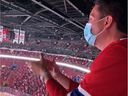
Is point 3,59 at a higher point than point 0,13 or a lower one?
lower

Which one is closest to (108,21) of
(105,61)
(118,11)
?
(118,11)

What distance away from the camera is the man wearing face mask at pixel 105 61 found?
1.24 m

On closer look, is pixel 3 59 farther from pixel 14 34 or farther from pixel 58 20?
pixel 58 20

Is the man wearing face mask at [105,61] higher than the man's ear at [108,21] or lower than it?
lower

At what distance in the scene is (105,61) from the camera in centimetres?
126

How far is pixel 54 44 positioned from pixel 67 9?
24.0 ft

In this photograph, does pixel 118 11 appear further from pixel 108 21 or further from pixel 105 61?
pixel 105 61

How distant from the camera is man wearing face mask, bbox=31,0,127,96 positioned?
124cm

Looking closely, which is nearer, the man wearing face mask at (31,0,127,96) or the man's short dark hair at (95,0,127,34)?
the man wearing face mask at (31,0,127,96)

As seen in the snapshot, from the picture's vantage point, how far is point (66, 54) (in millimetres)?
15383

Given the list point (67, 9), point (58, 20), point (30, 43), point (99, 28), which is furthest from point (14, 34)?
point (99, 28)

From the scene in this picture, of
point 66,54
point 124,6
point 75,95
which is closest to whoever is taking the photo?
point 75,95

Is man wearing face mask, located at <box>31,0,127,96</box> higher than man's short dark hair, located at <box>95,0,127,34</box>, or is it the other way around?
man's short dark hair, located at <box>95,0,127,34</box>

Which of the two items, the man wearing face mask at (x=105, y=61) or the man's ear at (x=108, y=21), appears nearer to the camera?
the man wearing face mask at (x=105, y=61)
